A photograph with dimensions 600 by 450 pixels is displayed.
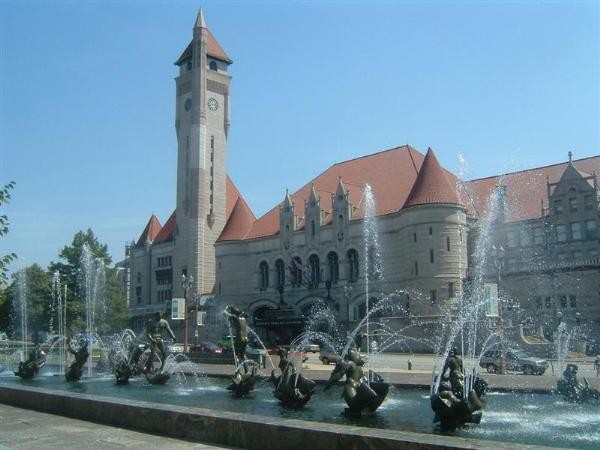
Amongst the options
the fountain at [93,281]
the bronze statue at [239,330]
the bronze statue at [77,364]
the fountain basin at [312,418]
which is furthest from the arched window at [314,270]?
the bronze statue at [239,330]

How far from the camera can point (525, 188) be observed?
59719 millimetres

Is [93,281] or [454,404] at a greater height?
[93,281]

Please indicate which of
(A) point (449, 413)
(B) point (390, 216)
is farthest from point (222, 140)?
(A) point (449, 413)

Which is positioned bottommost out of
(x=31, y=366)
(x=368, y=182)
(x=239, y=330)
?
(x=31, y=366)

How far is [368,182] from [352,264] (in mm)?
9775

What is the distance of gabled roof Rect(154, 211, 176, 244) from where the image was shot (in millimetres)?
83875

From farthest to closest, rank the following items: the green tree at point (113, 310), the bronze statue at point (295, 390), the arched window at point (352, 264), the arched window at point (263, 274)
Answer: the arched window at point (263, 274), the green tree at point (113, 310), the arched window at point (352, 264), the bronze statue at point (295, 390)

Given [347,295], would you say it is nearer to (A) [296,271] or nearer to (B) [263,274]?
(A) [296,271]

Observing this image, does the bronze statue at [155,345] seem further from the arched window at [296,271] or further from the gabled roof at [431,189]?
the arched window at [296,271]

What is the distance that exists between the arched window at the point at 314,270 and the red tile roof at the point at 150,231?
33058 mm

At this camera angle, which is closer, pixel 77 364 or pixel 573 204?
pixel 77 364

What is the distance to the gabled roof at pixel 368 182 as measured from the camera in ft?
200

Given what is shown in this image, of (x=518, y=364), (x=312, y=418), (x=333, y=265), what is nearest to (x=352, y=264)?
(x=333, y=265)

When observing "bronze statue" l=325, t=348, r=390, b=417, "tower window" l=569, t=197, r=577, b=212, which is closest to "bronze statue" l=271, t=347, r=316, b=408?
"bronze statue" l=325, t=348, r=390, b=417
